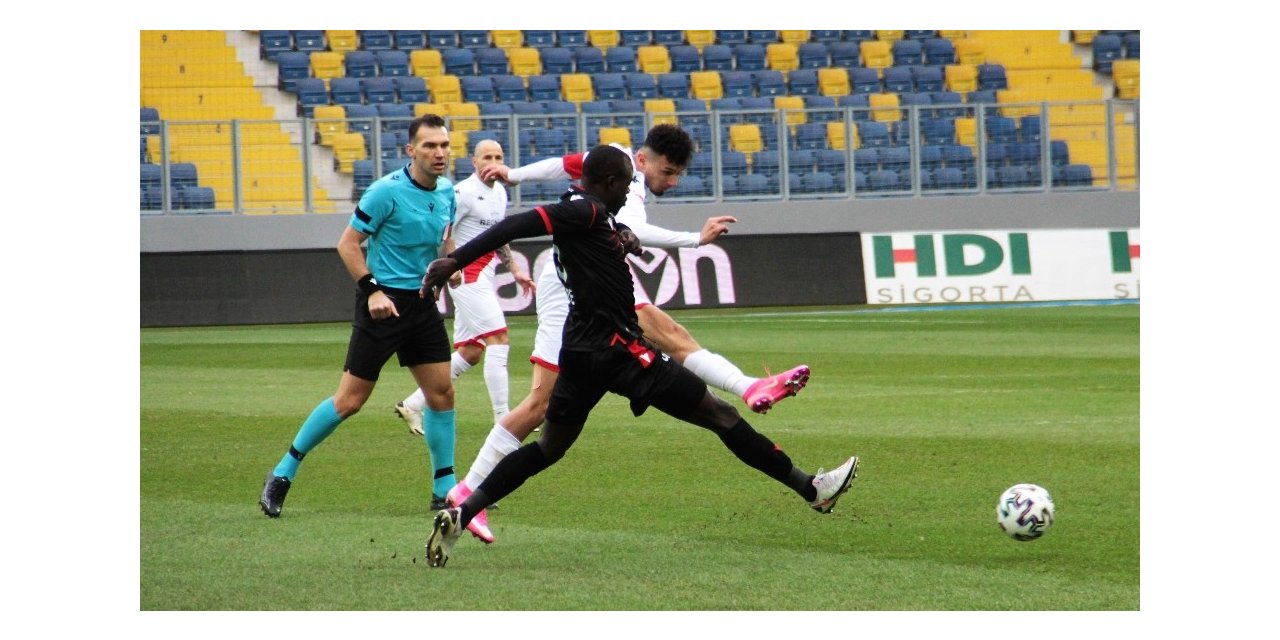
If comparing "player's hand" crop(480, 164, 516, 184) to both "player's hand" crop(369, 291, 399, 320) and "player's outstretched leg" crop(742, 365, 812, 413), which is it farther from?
"player's outstretched leg" crop(742, 365, 812, 413)

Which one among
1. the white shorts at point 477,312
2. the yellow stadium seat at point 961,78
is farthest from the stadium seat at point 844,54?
the white shorts at point 477,312

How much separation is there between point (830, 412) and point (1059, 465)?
300 centimetres

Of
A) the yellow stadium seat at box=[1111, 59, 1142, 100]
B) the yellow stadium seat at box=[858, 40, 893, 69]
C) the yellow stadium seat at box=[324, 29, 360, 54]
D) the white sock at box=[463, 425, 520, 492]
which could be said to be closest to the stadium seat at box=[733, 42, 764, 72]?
the yellow stadium seat at box=[858, 40, 893, 69]

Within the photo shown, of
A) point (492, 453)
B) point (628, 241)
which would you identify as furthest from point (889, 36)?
point (628, 241)

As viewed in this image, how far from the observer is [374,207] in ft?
26.0

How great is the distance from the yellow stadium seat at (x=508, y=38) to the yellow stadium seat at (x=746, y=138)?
568 cm

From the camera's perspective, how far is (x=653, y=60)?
29.9m

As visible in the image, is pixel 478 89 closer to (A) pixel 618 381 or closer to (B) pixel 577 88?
(B) pixel 577 88

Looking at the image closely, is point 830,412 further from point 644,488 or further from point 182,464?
point 182,464

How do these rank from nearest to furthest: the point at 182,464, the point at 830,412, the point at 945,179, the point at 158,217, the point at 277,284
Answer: the point at 182,464 < the point at 830,412 < the point at 277,284 < the point at 158,217 < the point at 945,179

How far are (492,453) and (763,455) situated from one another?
4.14 feet

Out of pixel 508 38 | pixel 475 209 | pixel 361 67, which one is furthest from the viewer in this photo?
pixel 508 38

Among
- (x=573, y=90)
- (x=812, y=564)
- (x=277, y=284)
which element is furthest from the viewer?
(x=573, y=90)

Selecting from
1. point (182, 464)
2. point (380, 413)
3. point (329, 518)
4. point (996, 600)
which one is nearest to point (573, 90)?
point (380, 413)
